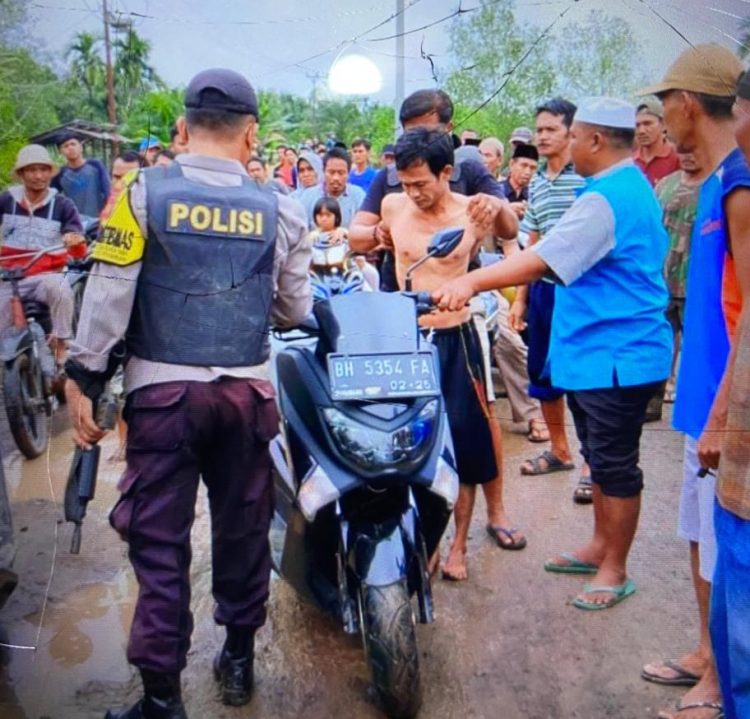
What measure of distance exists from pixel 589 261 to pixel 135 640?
65.0 inches

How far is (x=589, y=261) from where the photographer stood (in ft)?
8.57

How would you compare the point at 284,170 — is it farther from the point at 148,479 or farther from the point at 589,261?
the point at 148,479

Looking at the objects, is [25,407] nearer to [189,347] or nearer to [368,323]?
[189,347]

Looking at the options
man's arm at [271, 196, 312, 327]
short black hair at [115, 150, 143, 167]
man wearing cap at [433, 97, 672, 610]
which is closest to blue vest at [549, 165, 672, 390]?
man wearing cap at [433, 97, 672, 610]

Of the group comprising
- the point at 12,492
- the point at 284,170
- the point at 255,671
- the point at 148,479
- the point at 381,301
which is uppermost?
the point at 284,170

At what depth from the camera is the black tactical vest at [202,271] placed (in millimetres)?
2023

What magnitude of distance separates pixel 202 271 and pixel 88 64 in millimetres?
507

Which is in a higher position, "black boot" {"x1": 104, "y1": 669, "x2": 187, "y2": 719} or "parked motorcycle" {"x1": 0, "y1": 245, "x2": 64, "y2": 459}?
"parked motorcycle" {"x1": 0, "y1": 245, "x2": 64, "y2": 459}

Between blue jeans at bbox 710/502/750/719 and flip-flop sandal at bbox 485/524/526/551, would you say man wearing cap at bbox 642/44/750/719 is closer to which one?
blue jeans at bbox 710/502/750/719

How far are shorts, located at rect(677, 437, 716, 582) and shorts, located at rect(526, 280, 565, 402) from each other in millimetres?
1343

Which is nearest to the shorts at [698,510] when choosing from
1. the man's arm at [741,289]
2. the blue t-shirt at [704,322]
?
the blue t-shirt at [704,322]

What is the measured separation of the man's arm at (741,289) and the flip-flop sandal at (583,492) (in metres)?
1.64

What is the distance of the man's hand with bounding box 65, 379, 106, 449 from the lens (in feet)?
7.04

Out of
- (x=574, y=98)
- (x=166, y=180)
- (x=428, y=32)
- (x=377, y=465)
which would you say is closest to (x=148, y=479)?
(x=377, y=465)
